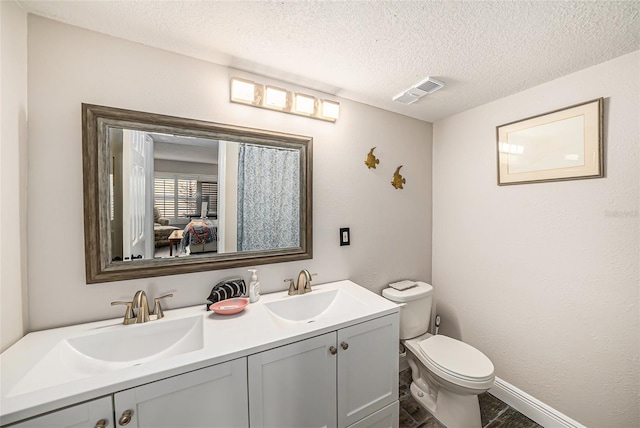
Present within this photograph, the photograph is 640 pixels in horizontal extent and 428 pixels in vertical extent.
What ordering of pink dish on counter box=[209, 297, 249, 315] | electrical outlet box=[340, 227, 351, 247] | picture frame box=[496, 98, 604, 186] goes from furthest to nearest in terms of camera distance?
electrical outlet box=[340, 227, 351, 247], picture frame box=[496, 98, 604, 186], pink dish on counter box=[209, 297, 249, 315]

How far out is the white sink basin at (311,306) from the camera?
53.9 inches

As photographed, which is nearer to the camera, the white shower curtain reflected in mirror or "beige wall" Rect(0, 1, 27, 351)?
"beige wall" Rect(0, 1, 27, 351)

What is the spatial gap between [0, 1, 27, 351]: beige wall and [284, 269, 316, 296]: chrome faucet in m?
1.17

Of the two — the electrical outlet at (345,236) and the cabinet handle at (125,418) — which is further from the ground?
the electrical outlet at (345,236)

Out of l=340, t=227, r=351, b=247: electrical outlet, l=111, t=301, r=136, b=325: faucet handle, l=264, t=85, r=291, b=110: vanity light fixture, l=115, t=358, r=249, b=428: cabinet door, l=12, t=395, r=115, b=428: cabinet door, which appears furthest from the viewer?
l=340, t=227, r=351, b=247: electrical outlet

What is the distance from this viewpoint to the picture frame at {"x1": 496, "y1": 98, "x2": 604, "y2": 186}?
4.30 ft

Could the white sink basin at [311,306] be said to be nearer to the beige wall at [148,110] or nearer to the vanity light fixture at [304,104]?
the beige wall at [148,110]

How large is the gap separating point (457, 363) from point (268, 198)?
5.31 ft

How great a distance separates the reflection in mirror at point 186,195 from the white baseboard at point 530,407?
5.77 feet

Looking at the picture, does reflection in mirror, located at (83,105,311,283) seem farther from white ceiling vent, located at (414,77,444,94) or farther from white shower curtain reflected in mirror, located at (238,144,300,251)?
white ceiling vent, located at (414,77,444,94)

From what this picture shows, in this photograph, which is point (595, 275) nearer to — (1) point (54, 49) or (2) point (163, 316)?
(2) point (163, 316)

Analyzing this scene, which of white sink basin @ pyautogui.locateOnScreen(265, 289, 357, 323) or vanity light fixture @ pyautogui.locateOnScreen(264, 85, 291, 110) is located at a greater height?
vanity light fixture @ pyautogui.locateOnScreen(264, 85, 291, 110)

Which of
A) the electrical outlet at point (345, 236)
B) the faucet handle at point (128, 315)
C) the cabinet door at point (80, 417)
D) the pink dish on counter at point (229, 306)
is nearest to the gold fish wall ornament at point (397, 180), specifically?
the electrical outlet at point (345, 236)

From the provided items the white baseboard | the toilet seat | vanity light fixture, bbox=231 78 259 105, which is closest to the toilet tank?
the toilet seat
